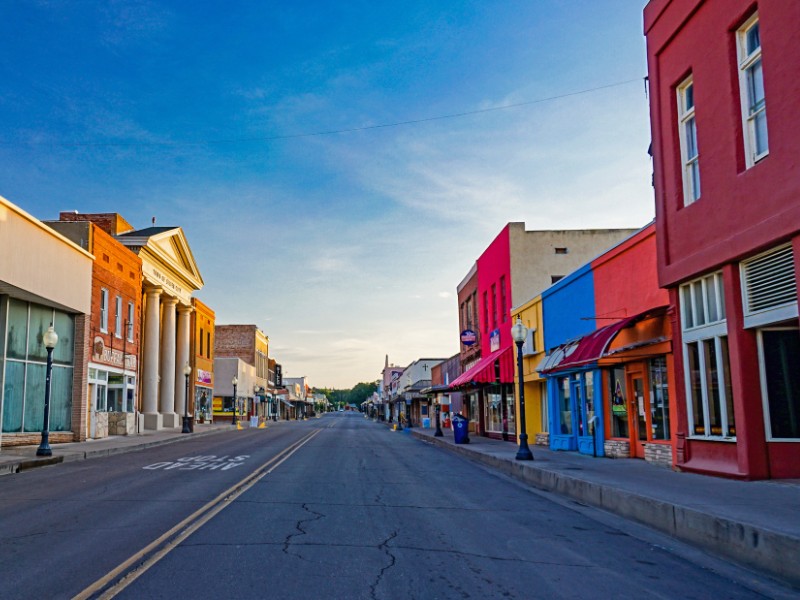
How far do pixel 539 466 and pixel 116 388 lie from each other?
25.9 meters

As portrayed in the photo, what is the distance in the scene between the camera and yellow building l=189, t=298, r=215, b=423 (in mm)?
56094

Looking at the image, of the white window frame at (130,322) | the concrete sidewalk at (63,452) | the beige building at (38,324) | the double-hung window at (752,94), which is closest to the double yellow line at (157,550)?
the concrete sidewalk at (63,452)

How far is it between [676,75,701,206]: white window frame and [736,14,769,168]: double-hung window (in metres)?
1.69

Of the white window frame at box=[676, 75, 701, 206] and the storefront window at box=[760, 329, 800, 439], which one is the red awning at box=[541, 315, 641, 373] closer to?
the white window frame at box=[676, 75, 701, 206]

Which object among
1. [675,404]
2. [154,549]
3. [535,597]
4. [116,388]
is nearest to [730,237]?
[675,404]

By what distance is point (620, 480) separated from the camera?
12930 millimetres

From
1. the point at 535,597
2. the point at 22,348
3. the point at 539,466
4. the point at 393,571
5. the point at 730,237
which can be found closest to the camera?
the point at 535,597

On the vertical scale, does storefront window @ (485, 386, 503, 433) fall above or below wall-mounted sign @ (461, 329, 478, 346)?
below

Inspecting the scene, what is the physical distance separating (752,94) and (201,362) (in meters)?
52.3

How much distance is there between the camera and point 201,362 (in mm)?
58906

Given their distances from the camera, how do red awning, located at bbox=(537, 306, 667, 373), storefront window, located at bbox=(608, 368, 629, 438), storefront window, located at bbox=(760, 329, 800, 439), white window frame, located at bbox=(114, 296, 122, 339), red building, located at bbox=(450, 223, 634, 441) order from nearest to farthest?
storefront window, located at bbox=(760, 329, 800, 439)
red awning, located at bbox=(537, 306, 667, 373)
storefront window, located at bbox=(608, 368, 629, 438)
red building, located at bbox=(450, 223, 634, 441)
white window frame, located at bbox=(114, 296, 122, 339)

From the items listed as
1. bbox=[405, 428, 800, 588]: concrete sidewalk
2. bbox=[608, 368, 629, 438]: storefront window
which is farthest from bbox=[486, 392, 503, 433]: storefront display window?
bbox=[405, 428, 800, 588]: concrete sidewalk

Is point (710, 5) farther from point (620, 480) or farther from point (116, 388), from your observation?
point (116, 388)

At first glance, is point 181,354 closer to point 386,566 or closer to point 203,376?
point 203,376
